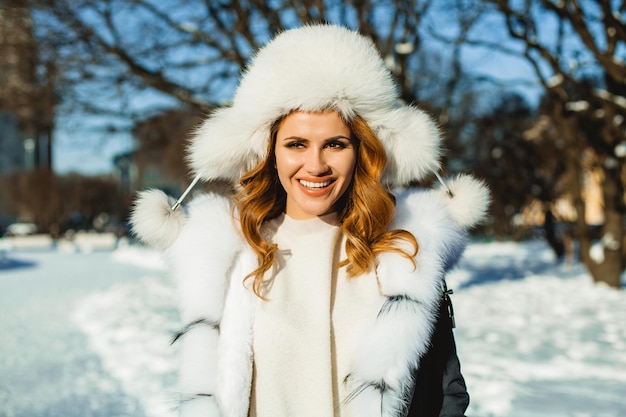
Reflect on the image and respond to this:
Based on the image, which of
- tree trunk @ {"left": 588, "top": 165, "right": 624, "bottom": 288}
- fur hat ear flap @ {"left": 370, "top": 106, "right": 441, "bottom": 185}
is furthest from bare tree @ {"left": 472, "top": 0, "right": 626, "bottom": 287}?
fur hat ear flap @ {"left": 370, "top": 106, "right": 441, "bottom": 185}

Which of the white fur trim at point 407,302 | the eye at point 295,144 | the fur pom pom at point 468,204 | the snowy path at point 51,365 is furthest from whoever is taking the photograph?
the snowy path at point 51,365

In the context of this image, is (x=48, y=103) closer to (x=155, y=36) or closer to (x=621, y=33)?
(x=155, y=36)

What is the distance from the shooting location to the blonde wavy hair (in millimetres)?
1876

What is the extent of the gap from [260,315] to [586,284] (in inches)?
466

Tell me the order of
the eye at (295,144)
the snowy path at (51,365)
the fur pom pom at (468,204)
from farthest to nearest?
the snowy path at (51,365) → the fur pom pom at (468,204) → the eye at (295,144)

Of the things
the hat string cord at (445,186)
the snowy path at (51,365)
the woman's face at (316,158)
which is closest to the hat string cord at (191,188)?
the hat string cord at (445,186)

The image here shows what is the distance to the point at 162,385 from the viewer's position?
5.36 meters

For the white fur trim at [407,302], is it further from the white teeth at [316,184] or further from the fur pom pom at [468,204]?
the white teeth at [316,184]

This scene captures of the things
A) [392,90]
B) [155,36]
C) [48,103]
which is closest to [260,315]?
[392,90]

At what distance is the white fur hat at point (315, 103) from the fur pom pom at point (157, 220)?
170 millimetres

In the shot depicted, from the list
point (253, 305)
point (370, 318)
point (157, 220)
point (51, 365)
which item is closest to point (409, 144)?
point (370, 318)

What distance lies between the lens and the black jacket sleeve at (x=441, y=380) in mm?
1751

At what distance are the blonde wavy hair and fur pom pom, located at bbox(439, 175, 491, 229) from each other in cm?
20

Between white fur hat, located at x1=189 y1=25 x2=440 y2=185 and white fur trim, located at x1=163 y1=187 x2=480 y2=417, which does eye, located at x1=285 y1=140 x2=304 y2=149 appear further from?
white fur trim, located at x1=163 y1=187 x2=480 y2=417
